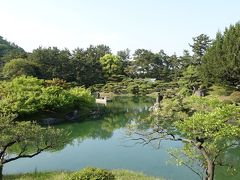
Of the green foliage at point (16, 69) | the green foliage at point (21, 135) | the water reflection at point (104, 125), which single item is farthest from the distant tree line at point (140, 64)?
the green foliage at point (21, 135)

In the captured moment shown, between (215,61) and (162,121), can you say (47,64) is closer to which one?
(215,61)

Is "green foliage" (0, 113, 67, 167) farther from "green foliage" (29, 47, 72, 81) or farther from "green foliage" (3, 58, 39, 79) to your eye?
"green foliage" (29, 47, 72, 81)

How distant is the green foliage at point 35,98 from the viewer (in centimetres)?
2949

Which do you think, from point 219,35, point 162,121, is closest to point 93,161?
point 162,121

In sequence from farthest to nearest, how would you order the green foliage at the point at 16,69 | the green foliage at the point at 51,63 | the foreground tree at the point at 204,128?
the green foliage at the point at 51,63
the green foliage at the point at 16,69
the foreground tree at the point at 204,128

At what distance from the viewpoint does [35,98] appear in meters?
30.9

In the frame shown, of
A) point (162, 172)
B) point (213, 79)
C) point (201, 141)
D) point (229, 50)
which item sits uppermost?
point (229, 50)

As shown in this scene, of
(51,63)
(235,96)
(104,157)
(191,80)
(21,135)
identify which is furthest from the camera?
(51,63)

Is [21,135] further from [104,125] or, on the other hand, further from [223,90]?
[223,90]

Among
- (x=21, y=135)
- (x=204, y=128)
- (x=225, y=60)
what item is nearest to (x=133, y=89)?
(x=225, y=60)

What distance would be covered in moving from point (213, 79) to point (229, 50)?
3929 millimetres

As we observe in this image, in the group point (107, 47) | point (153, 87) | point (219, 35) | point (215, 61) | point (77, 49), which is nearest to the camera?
point (215, 61)

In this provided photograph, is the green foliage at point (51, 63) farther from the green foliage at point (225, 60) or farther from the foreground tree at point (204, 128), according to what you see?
the foreground tree at point (204, 128)

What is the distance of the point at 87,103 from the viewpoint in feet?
123
